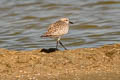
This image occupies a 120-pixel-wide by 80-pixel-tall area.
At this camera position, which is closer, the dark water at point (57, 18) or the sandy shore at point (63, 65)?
the sandy shore at point (63, 65)

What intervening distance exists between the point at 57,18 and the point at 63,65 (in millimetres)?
6967

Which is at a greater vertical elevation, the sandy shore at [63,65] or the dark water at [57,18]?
the sandy shore at [63,65]

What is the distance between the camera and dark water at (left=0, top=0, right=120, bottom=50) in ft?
35.8

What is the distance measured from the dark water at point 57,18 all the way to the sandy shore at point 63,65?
2.85m

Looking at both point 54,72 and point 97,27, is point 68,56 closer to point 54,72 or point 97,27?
point 54,72

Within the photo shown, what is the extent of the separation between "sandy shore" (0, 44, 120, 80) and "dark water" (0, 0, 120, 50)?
2846mm

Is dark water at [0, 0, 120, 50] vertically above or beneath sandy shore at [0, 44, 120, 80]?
beneath

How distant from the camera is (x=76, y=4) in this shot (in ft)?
51.9

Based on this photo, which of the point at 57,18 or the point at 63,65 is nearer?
the point at 63,65

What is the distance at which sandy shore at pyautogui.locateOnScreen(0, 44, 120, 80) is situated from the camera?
659 centimetres

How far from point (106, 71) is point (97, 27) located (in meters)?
5.89

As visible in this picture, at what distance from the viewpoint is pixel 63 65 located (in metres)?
7.00

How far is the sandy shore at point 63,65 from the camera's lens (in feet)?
21.6

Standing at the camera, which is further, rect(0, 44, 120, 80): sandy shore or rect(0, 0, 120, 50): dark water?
rect(0, 0, 120, 50): dark water
